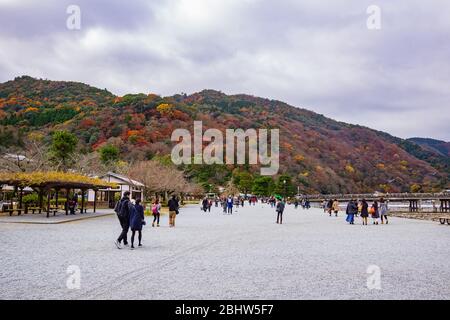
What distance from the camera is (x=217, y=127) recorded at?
3957 inches

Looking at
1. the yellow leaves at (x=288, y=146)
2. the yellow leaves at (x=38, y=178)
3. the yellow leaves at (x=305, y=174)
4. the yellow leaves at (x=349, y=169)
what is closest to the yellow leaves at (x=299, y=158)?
the yellow leaves at (x=305, y=174)

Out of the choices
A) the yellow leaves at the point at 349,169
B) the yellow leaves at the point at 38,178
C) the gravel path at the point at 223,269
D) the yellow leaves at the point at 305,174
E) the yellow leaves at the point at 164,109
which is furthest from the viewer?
the yellow leaves at the point at 349,169

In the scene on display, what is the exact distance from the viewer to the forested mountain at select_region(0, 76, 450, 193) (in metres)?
75.0

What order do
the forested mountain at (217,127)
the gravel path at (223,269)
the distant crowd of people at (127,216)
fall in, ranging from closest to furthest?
the gravel path at (223,269)
the distant crowd of people at (127,216)
the forested mountain at (217,127)

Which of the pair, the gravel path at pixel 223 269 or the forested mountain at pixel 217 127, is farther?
the forested mountain at pixel 217 127

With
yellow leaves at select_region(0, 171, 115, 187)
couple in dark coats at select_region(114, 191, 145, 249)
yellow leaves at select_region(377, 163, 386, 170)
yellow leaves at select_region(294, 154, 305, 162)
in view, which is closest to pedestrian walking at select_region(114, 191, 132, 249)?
couple in dark coats at select_region(114, 191, 145, 249)

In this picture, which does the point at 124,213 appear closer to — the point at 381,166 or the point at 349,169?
the point at 349,169

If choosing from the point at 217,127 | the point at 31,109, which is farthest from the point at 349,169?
the point at 31,109

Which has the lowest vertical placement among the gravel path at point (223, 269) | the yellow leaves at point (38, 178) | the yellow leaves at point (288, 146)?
the gravel path at point (223, 269)

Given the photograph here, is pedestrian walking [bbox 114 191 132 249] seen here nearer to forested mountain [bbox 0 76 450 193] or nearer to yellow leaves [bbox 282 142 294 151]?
forested mountain [bbox 0 76 450 193]

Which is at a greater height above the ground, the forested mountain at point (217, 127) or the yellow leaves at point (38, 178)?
the forested mountain at point (217, 127)

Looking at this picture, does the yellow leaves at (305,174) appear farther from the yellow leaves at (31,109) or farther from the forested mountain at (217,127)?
the yellow leaves at (31,109)

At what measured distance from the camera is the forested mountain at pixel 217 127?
75000 millimetres

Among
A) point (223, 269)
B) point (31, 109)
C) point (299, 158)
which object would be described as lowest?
point (223, 269)
